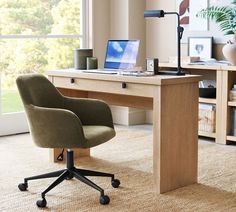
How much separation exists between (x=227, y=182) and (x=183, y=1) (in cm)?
256

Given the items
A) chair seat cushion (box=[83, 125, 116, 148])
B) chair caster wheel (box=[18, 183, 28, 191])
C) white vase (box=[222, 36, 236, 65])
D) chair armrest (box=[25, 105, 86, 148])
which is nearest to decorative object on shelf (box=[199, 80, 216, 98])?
white vase (box=[222, 36, 236, 65])

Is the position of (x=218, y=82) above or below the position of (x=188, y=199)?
above

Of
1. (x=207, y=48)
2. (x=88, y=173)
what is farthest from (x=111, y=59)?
(x=207, y=48)

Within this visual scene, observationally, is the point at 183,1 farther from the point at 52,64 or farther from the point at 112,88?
the point at 112,88

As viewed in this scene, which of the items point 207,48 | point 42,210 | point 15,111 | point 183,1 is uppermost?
point 183,1

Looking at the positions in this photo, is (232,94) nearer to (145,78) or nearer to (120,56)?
(120,56)

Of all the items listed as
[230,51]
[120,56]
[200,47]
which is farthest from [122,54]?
[200,47]

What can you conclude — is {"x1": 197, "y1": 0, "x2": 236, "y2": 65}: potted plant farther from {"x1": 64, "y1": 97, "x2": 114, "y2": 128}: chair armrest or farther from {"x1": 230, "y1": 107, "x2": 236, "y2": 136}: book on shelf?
{"x1": 64, "y1": 97, "x2": 114, "y2": 128}: chair armrest

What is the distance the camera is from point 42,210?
315 cm

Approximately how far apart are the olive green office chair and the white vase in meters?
1.63

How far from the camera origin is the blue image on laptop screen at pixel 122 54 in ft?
12.7

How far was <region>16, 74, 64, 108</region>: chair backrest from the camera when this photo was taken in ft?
11.3

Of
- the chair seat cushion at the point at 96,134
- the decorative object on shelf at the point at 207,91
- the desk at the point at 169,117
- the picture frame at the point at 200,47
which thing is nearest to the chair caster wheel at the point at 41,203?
the chair seat cushion at the point at 96,134

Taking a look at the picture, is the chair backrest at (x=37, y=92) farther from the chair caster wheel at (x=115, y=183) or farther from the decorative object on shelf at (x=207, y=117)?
the decorative object on shelf at (x=207, y=117)
